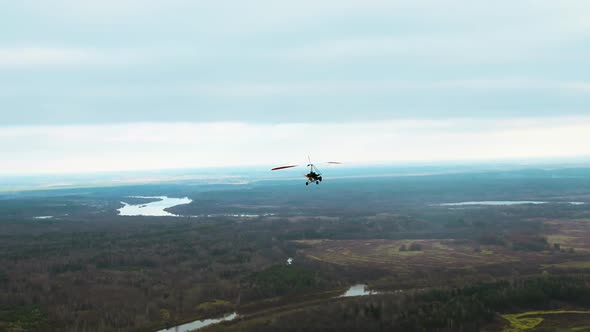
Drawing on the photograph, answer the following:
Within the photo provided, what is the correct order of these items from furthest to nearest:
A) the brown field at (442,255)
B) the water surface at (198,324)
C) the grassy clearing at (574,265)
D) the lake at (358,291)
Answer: the brown field at (442,255) → the grassy clearing at (574,265) → the lake at (358,291) → the water surface at (198,324)

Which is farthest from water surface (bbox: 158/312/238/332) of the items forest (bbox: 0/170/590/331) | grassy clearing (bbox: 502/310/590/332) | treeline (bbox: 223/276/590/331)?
grassy clearing (bbox: 502/310/590/332)

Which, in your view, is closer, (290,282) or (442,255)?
(290,282)

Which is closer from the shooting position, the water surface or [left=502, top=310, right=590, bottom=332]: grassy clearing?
[left=502, top=310, right=590, bottom=332]: grassy clearing

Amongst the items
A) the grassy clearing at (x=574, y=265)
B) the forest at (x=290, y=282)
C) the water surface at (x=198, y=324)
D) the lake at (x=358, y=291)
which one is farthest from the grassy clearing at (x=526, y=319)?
the water surface at (x=198, y=324)

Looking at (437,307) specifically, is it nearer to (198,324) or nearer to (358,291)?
(358,291)

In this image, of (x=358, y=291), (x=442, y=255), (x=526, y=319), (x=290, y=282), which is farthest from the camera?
(x=442, y=255)

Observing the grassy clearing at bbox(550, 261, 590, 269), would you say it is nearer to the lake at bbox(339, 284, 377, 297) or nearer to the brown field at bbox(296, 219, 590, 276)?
the brown field at bbox(296, 219, 590, 276)

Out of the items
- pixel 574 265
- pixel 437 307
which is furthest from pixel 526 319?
pixel 574 265

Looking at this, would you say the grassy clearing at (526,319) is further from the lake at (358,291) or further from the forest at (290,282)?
the lake at (358,291)
